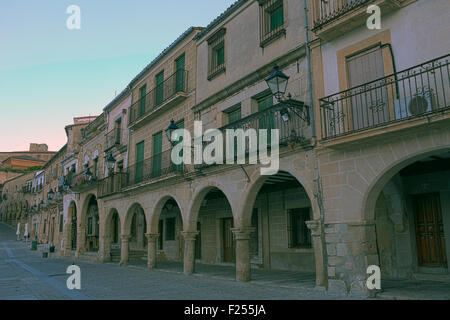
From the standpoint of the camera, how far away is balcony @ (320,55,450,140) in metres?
6.57

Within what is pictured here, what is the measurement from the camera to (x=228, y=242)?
15.6 meters

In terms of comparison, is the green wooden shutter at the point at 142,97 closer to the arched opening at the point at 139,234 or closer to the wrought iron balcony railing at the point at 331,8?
the arched opening at the point at 139,234

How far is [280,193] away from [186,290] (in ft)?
17.7

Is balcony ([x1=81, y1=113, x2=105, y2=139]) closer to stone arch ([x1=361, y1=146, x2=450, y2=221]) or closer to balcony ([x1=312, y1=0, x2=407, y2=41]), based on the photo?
balcony ([x1=312, y1=0, x2=407, y2=41])

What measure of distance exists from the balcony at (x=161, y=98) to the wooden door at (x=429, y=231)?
28.0 ft

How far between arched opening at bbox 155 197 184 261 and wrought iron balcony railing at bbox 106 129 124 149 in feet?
13.1

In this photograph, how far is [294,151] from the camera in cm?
895

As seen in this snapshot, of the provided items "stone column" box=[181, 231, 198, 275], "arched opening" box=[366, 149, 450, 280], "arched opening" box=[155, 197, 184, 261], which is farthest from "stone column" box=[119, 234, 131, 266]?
"arched opening" box=[366, 149, 450, 280]

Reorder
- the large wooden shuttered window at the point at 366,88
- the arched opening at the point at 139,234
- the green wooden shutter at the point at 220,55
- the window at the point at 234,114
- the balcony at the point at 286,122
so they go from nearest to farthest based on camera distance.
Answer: the large wooden shuttered window at the point at 366,88, the balcony at the point at 286,122, the window at the point at 234,114, the green wooden shutter at the point at 220,55, the arched opening at the point at 139,234

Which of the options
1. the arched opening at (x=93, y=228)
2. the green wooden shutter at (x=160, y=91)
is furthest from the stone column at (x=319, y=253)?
the arched opening at (x=93, y=228)

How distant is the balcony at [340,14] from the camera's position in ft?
24.4

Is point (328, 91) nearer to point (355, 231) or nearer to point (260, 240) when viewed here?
point (355, 231)

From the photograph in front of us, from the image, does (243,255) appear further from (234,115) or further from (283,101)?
(234,115)

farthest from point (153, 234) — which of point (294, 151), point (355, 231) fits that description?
point (355, 231)
